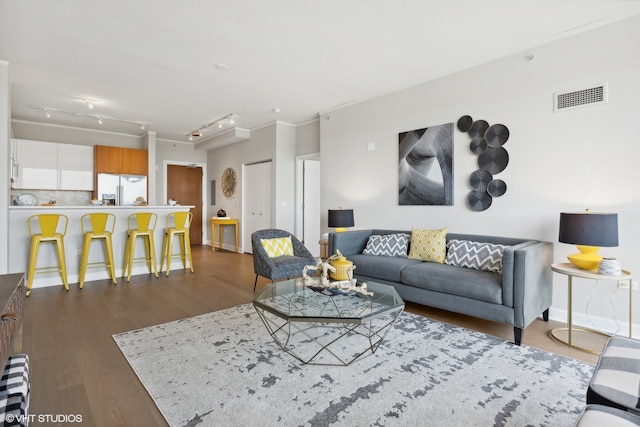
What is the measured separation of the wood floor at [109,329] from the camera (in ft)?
6.15

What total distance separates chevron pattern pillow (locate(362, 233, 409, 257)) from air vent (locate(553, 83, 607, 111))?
2063mm

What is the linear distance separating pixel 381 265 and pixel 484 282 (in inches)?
43.1

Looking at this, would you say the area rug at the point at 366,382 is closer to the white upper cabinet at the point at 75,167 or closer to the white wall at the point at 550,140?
the white wall at the point at 550,140

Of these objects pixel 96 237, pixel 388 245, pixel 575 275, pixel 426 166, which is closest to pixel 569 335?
pixel 575 275

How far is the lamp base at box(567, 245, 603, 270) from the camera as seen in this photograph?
2.69m

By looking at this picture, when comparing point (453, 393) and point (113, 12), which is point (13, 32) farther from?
point (453, 393)

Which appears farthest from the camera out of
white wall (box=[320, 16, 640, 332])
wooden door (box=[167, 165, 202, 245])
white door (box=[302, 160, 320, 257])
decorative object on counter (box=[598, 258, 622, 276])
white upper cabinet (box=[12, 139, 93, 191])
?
wooden door (box=[167, 165, 202, 245])

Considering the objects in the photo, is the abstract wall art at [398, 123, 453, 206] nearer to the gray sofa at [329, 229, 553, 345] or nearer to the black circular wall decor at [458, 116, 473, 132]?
the black circular wall decor at [458, 116, 473, 132]

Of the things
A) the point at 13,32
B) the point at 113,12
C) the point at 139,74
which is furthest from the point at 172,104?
the point at 113,12

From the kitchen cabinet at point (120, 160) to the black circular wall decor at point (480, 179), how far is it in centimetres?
681

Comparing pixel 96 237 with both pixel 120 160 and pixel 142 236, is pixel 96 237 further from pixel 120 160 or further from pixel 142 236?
pixel 120 160

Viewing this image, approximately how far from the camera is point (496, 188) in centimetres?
366

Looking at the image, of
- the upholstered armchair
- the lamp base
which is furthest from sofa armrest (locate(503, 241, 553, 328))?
the upholstered armchair

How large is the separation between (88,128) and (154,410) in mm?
7241
